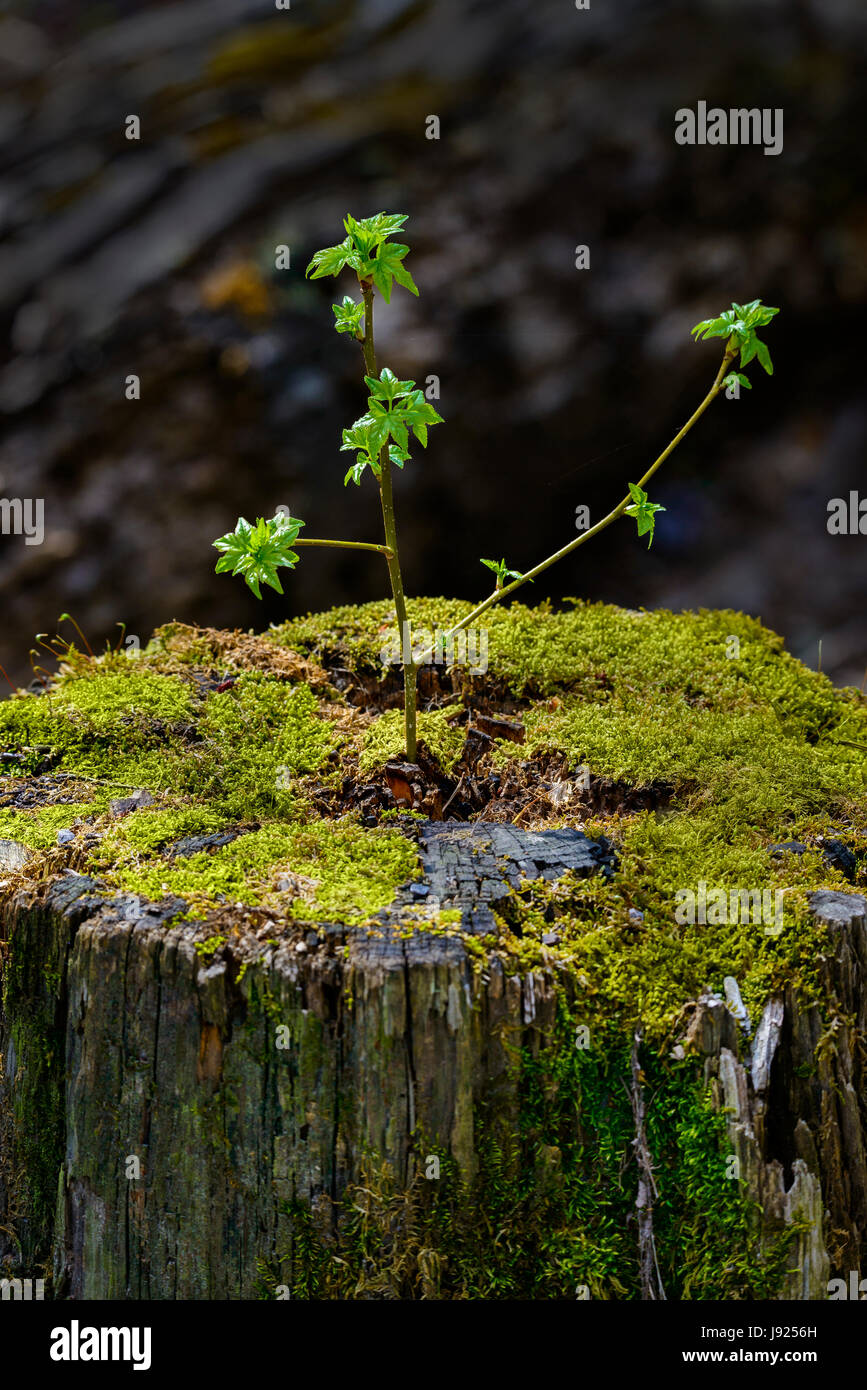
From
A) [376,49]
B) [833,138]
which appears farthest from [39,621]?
[833,138]

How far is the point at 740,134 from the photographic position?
5.79 m

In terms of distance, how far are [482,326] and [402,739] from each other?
380cm

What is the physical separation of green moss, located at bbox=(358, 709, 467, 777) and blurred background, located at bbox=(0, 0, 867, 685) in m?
2.81

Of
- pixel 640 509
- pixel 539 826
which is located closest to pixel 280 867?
pixel 539 826

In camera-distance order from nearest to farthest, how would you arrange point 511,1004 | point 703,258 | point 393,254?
point 511,1004, point 393,254, point 703,258

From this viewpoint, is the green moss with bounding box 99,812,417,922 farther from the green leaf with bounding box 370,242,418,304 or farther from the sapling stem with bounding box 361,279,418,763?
the green leaf with bounding box 370,242,418,304

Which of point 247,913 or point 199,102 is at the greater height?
point 199,102

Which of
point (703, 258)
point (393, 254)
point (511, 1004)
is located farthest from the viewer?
point (703, 258)

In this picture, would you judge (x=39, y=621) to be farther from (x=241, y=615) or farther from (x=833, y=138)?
(x=833, y=138)

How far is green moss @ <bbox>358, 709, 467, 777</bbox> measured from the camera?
8.68 ft

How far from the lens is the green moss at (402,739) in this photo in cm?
265

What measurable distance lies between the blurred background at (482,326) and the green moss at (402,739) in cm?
281

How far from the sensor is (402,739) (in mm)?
2746

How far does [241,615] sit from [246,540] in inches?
146
